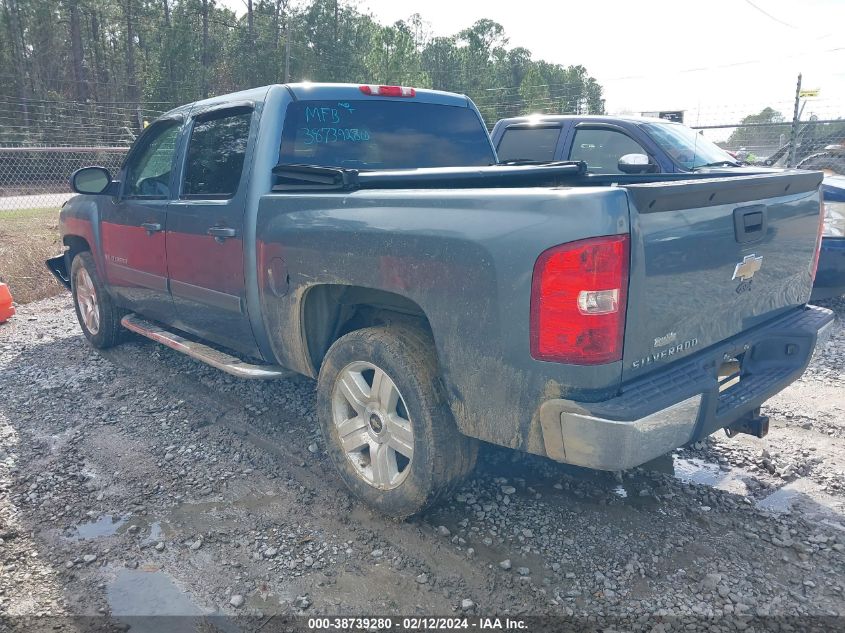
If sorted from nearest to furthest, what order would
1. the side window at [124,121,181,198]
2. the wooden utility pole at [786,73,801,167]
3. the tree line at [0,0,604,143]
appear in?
1. the side window at [124,121,181,198]
2. the wooden utility pole at [786,73,801,167]
3. the tree line at [0,0,604,143]

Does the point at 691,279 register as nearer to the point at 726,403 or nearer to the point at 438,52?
the point at 726,403

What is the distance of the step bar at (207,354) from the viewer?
3.63 meters

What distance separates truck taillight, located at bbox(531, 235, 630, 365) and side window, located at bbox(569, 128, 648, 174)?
4.81 meters


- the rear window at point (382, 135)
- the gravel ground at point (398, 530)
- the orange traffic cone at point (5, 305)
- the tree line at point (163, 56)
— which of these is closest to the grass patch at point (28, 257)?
the orange traffic cone at point (5, 305)

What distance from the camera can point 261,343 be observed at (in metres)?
3.69

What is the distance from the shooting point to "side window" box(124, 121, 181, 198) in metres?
4.49

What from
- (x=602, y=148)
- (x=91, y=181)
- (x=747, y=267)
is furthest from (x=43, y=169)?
(x=747, y=267)

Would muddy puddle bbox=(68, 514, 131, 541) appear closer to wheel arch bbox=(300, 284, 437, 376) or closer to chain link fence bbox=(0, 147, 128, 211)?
wheel arch bbox=(300, 284, 437, 376)

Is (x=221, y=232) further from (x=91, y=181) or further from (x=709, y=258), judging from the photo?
(x=709, y=258)

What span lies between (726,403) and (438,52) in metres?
79.6

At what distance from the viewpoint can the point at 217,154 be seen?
397 centimetres

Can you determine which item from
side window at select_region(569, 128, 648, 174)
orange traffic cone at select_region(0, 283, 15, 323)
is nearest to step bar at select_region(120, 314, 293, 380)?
orange traffic cone at select_region(0, 283, 15, 323)

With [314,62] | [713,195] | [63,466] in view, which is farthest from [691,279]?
[314,62]

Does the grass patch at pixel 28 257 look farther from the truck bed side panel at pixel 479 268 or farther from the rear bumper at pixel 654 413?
the rear bumper at pixel 654 413
